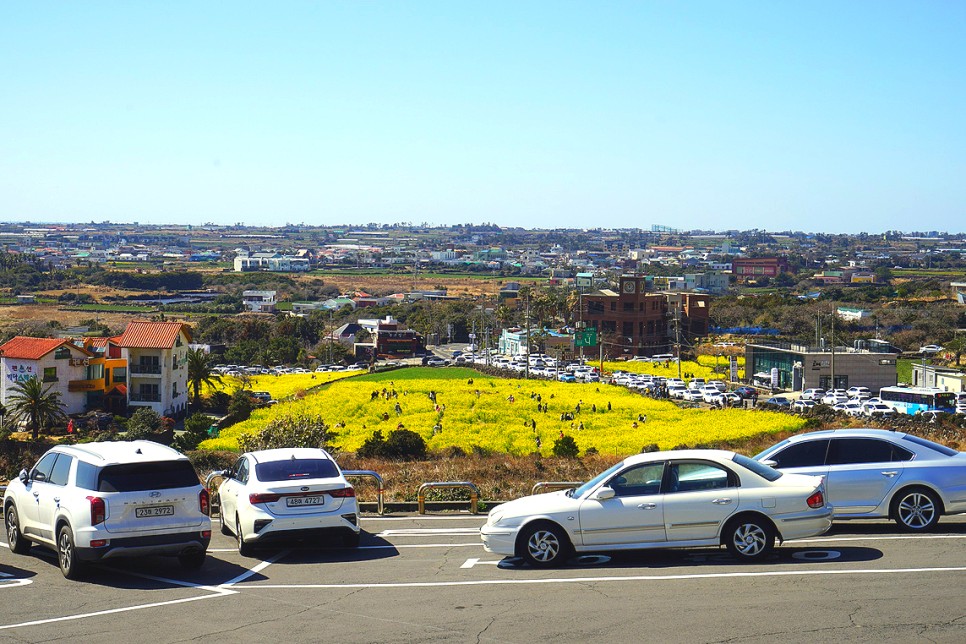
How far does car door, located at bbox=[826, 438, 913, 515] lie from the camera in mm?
13977

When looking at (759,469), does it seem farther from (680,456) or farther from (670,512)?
(670,512)

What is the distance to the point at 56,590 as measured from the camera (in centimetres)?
1214

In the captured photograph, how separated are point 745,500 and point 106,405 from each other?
188ft

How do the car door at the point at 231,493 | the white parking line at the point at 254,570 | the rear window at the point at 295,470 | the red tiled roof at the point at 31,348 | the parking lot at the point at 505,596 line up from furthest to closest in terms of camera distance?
the red tiled roof at the point at 31,348, the car door at the point at 231,493, the rear window at the point at 295,470, the white parking line at the point at 254,570, the parking lot at the point at 505,596

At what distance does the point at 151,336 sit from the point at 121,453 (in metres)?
52.0

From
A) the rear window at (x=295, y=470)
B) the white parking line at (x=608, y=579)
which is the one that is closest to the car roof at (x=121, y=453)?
the rear window at (x=295, y=470)

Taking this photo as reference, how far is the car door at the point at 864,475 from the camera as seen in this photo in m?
14.0

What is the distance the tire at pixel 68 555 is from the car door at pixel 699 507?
6.82 m

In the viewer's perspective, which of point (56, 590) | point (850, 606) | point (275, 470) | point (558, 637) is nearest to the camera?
point (558, 637)

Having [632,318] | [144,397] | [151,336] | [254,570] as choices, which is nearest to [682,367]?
[632,318]

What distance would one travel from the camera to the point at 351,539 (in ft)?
46.7

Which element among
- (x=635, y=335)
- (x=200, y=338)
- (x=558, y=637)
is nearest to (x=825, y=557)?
(x=558, y=637)

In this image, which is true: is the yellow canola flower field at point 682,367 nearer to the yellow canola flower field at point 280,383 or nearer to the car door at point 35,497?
the yellow canola flower field at point 280,383

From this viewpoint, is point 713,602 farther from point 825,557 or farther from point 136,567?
point 136,567
